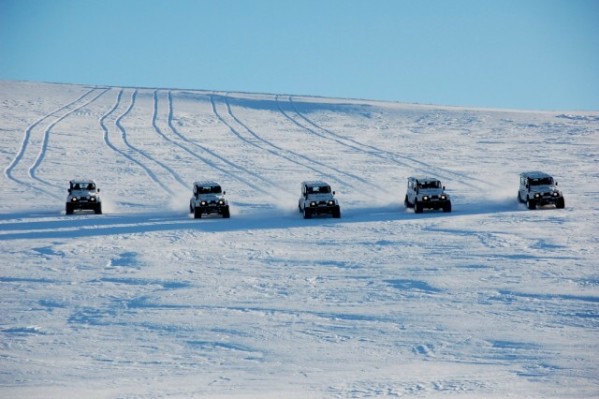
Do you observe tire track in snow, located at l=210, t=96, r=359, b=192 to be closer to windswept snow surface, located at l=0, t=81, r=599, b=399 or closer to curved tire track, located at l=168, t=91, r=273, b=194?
windswept snow surface, located at l=0, t=81, r=599, b=399

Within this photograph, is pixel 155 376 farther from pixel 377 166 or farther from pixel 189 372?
pixel 377 166

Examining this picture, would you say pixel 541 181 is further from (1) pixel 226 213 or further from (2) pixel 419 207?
(1) pixel 226 213

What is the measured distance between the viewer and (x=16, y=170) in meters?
48.0

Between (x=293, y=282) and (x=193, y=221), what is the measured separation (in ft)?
41.7

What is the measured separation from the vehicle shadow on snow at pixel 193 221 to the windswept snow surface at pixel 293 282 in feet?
0.40

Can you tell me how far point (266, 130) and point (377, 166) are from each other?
1782 cm

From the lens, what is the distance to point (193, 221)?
33.1 meters

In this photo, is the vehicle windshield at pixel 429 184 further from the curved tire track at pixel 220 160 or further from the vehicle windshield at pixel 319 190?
the curved tire track at pixel 220 160

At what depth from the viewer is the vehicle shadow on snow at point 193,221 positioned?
3014cm

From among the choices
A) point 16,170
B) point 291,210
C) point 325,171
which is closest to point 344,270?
point 291,210

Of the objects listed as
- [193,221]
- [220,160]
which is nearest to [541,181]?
[193,221]

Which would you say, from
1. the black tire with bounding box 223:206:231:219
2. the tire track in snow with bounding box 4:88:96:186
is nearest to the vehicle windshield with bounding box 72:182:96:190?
the black tire with bounding box 223:206:231:219

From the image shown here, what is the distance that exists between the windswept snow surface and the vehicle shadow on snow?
4.8 inches

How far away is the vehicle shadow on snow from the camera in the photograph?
3014cm
